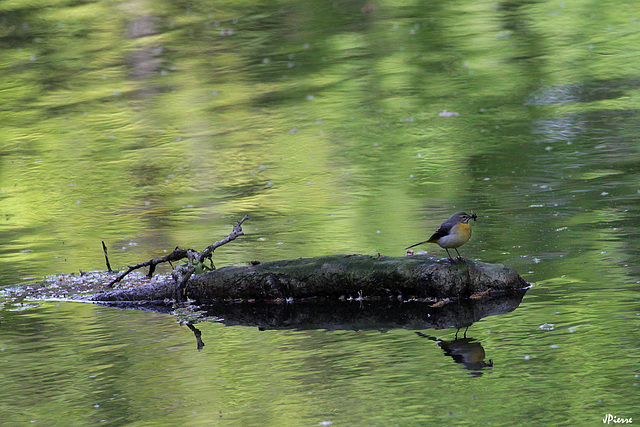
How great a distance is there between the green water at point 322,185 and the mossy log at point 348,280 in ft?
1.50

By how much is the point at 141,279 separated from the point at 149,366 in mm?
2524

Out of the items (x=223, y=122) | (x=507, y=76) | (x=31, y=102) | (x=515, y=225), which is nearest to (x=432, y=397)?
(x=515, y=225)

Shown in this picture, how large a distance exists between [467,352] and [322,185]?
6.93m

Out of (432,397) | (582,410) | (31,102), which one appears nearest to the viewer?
(582,410)

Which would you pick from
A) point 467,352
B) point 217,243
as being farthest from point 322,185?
point 467,352

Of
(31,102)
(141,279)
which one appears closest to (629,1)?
(31,102)

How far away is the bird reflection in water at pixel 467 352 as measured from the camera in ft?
20.6

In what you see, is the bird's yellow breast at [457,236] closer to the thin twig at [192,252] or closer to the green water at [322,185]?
the green water at [322,185]

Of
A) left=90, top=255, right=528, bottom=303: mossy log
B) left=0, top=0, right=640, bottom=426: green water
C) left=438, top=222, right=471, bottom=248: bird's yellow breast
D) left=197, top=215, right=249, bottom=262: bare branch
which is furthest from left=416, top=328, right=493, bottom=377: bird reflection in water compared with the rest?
left=197, top=215, right=249, bottom=262: bare branch

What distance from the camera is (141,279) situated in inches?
369

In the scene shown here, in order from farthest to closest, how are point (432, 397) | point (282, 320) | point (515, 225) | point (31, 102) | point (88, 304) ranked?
point (31, 102)
point (515, 225)
point (88, 304)
point (282, 320)
point (432, 397)

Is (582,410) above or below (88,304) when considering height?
above

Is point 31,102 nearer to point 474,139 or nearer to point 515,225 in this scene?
point 474,139

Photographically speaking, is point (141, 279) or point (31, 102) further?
point (31, 102)
